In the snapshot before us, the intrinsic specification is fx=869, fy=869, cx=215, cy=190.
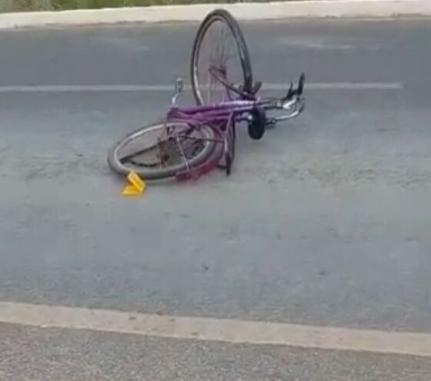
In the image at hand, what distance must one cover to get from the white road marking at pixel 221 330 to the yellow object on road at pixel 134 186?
1.51 m

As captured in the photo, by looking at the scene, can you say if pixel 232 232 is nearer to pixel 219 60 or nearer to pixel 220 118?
pixel 220 118

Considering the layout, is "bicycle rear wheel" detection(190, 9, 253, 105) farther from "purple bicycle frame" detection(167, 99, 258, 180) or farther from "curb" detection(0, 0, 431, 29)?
"curb" detection(0, 0, 431, 29)

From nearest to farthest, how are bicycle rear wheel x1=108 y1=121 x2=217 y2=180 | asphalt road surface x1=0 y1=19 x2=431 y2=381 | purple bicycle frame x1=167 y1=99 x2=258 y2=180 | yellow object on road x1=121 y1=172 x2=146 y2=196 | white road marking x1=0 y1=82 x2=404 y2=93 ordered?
asphalt road surface x1=0 y1=19 x2=431 y2=381 → yellow object on road x1=121 y1=172 x2=146 y2=196 → bicycle rear wheel x1=108 y1=121 x2=217 y2=180 → purple bicycle frame x1=167 y1=99 x2=258 y2=180 → white road marking x1=0 y1=82 x2=404 y2=93

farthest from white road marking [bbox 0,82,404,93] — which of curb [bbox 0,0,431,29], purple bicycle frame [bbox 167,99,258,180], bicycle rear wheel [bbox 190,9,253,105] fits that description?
curb [bbox 0,0,431,29]

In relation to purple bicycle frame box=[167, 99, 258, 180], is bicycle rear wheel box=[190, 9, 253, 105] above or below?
above

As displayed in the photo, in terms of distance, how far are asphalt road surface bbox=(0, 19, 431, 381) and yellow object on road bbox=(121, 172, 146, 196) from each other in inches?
2.8

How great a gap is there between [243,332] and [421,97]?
3.96m

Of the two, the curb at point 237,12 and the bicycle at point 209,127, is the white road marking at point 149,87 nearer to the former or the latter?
the bicycle at point 209,127

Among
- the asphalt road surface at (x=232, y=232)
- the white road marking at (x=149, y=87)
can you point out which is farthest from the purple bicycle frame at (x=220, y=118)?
the white road marking at (x=149, y=87)

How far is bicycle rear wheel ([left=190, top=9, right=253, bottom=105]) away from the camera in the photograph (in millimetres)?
6262

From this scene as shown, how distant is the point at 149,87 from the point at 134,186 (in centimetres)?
266

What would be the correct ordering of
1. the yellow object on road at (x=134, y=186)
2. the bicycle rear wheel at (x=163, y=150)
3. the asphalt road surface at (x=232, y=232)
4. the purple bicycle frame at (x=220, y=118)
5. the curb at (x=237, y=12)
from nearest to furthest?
the asphalt road surface at (x=232, y=232) < the yellow object on road at (x=134, y=186) < the bicycle rear wheel at (x=163, y=150) < the purple bicycle frame at (x=220, y=118) < the curb at (x=237, y=12)

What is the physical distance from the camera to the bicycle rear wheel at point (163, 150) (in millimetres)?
5773

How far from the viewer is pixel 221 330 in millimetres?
3885
